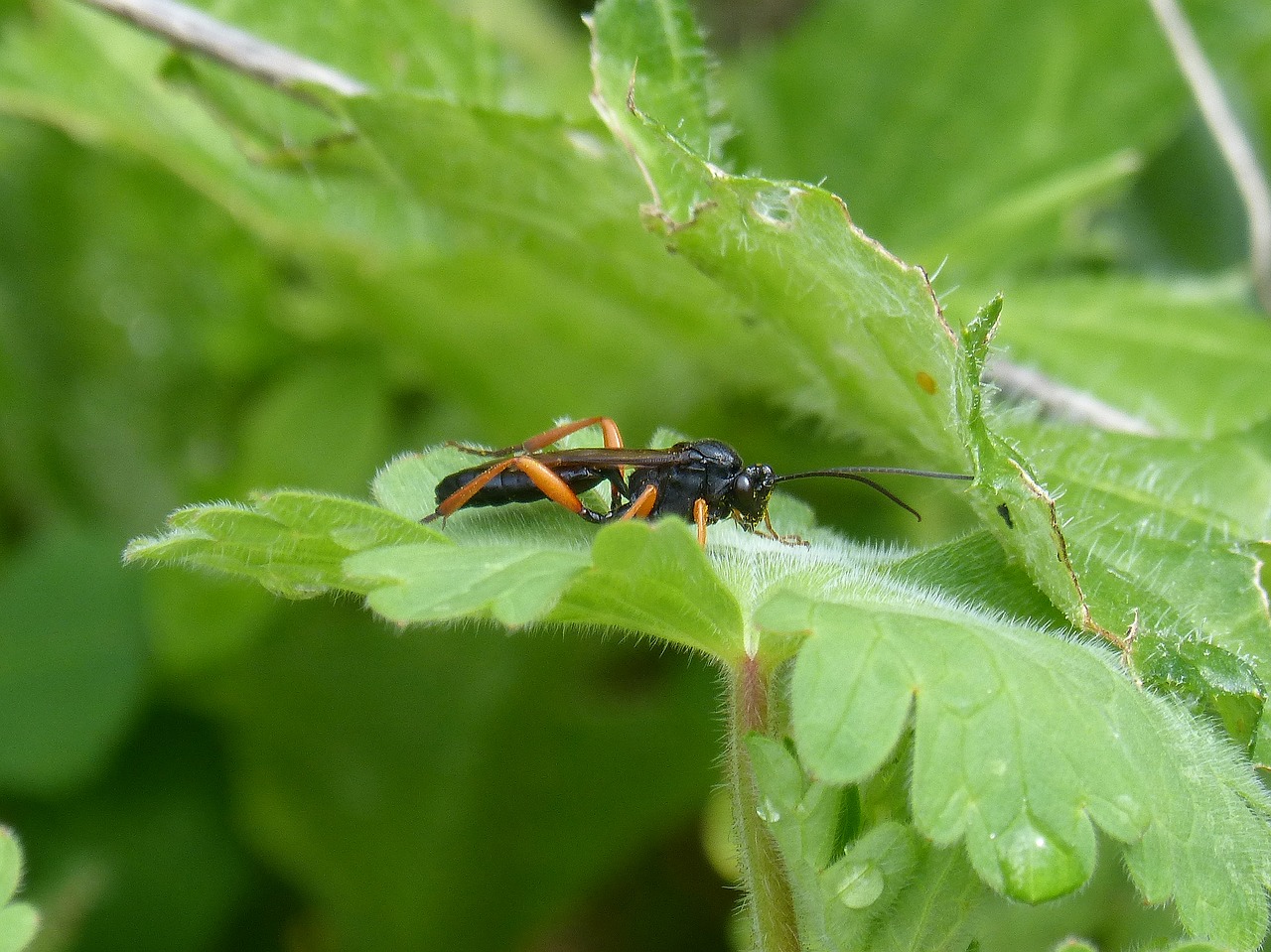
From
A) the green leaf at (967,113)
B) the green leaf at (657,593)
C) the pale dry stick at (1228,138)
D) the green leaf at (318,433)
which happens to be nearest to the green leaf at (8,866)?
the green leaf at (657,593)

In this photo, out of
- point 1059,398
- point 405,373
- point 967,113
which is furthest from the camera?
point 405,373

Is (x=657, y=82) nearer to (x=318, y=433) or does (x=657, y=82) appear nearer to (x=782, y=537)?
(x=782, y=537)

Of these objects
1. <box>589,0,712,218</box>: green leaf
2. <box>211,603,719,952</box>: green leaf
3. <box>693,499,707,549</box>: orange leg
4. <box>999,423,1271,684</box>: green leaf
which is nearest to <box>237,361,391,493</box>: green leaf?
<box>211,603,719,952</box>: green leaf

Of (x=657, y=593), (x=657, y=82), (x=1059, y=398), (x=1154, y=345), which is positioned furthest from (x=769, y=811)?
(x=1154, y=345)

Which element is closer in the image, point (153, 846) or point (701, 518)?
point (701, 518)

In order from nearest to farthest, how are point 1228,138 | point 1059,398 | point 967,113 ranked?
point 1059,398, point 1228,138, point 967,113

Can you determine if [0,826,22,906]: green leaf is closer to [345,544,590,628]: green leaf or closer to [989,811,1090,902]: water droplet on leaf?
[345,544,590,628]: green leaf

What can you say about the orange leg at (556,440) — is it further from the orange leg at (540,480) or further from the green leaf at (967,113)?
the green leaf at (967,113)

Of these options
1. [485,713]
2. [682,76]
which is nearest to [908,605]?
[682,76]
